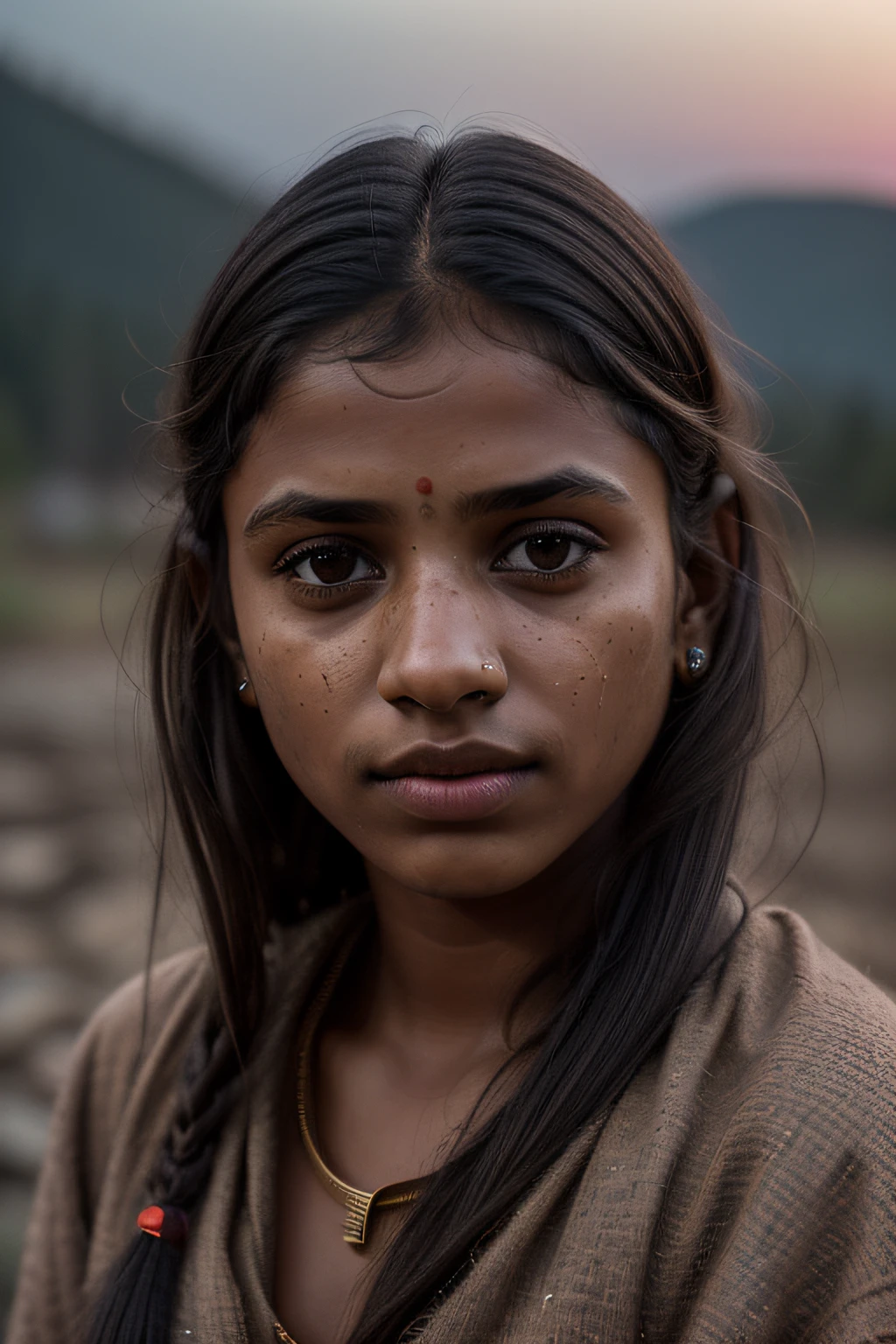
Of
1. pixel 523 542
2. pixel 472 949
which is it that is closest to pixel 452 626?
pixel 523 542

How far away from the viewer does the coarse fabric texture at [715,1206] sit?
4.03 ft

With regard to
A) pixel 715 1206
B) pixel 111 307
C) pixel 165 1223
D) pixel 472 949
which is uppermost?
pixel 111 307

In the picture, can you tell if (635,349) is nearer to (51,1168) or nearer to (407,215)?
(407,215)

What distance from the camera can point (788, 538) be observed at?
1.86m

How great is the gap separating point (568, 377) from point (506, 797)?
45 cm

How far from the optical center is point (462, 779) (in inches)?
52.5

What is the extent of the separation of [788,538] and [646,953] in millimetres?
695

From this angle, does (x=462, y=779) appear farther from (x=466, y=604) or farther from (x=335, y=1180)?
(x=335, y=1180)

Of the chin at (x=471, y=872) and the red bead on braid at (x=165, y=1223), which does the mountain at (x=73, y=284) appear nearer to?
the red bead on braid at (x=165, y=1223)

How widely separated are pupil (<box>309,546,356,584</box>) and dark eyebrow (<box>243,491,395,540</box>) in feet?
0.13

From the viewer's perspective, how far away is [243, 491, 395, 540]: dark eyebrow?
4.51 feet

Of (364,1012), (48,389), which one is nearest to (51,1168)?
(364,1012)

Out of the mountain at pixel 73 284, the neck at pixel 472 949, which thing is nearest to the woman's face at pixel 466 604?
the neck at pixel 472 949

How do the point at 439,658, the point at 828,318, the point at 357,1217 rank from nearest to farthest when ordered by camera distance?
the point at 439,658 < the point at 357,1217 < the point at 828,318
